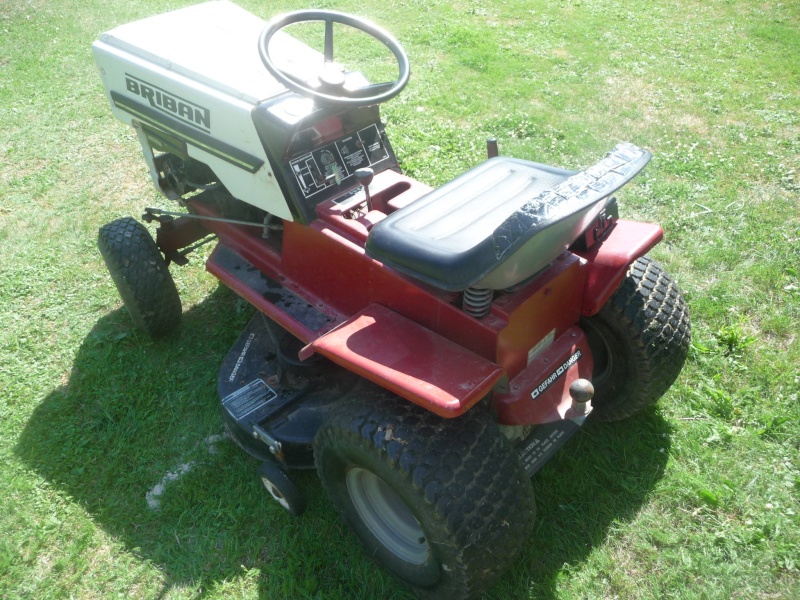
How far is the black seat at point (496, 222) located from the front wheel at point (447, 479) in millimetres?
507

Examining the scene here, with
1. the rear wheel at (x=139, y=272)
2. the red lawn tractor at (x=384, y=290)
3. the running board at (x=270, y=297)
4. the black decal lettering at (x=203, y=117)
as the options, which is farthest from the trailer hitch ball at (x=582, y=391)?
the rear wheel at (x=139, y=272)

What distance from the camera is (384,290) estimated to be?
2.70 m

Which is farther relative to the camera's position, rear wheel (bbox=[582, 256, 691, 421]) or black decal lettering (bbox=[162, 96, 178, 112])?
black decal lettering (bbox=[162, 96, 178, 112])

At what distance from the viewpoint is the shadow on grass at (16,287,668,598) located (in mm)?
2711

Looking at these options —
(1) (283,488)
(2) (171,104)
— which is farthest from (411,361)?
(2) (171,104)

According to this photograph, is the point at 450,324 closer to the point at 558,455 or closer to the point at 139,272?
the point at 558,455

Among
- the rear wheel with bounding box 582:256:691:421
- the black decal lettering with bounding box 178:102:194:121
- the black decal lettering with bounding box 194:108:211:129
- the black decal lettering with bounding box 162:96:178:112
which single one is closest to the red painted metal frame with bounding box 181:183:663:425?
the rear wheel with bounding box 582:256:691:421

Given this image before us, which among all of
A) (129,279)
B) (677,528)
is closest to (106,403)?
(129,279)

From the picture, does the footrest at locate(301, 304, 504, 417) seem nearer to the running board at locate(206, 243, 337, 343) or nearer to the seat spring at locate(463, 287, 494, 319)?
the seat spring at locate(463, 287, 494, 319)

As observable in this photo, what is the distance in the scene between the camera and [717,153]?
5.40 meters

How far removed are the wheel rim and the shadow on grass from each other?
0.16 metres

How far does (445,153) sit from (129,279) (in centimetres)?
289

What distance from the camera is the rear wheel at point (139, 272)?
11.7ft

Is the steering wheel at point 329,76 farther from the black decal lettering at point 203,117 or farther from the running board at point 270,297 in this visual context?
the running board at point 270,297
